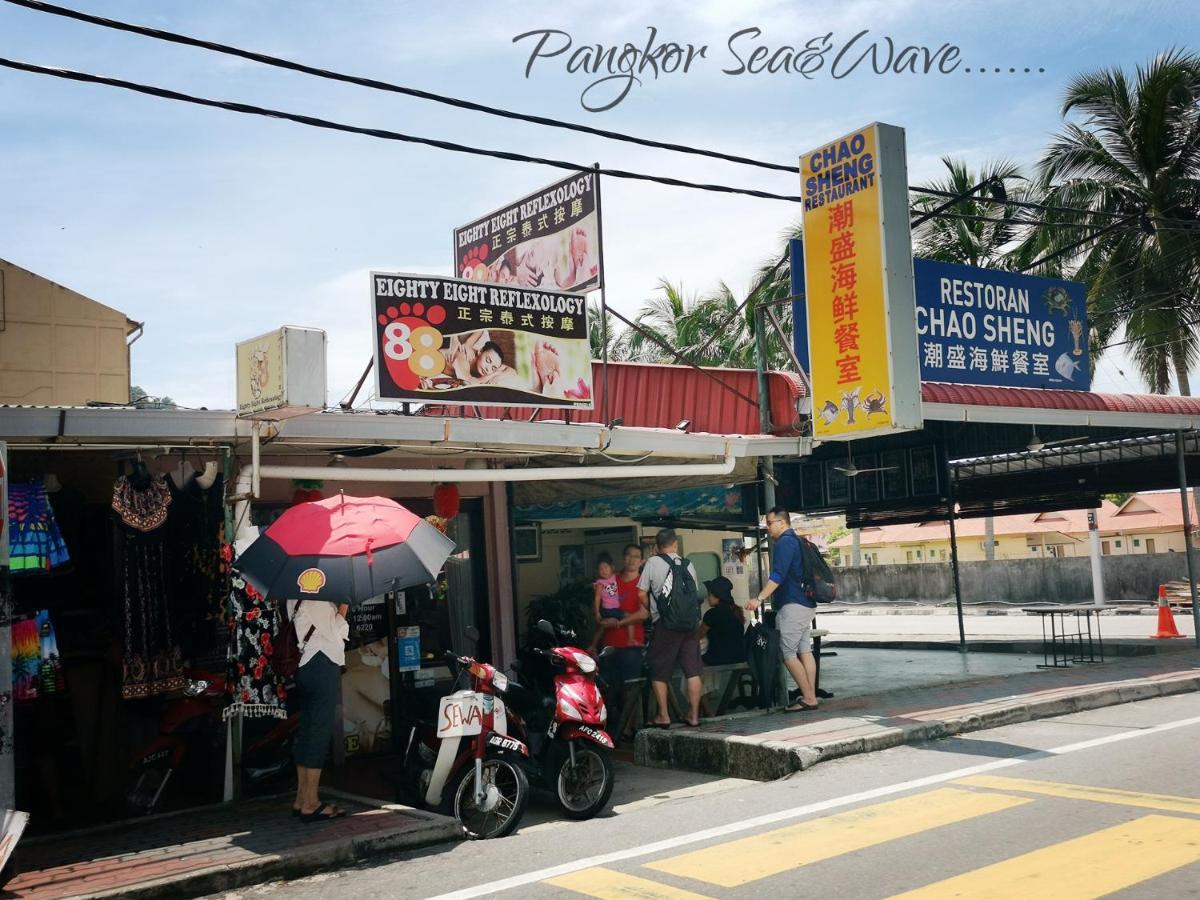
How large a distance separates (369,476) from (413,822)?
8.92 feet

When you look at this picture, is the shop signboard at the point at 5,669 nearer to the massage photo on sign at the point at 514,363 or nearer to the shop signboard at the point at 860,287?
Result: the massage photo on sign at the point at 514,363

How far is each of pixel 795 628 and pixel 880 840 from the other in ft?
14.3

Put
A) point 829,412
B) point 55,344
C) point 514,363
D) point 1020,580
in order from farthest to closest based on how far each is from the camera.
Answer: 1. point 1020,580
2. point 55,344
3. point 829,412
4. point 514,363

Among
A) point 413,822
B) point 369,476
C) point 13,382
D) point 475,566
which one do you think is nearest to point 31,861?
point 413,822

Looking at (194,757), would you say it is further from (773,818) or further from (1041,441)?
(1041,441)

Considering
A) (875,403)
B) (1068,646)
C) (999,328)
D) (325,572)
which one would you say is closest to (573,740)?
(325,572)

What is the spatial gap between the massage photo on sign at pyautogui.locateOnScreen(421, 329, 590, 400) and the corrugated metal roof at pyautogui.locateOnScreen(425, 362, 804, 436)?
2.94 meters

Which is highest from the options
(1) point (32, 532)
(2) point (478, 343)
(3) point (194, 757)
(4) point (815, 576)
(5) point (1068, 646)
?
(2) point (478, 343)

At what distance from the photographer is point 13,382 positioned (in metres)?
18.9

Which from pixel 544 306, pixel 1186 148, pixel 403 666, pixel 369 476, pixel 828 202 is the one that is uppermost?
pixel 1186 148

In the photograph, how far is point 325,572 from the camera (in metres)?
7.05

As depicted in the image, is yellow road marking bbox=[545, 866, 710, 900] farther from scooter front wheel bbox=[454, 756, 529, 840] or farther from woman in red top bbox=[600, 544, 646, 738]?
woman in red top bbox=[600, 544, 646, 738]

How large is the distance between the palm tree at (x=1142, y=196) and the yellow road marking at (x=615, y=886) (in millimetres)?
26356

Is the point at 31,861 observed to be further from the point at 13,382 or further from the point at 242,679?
the point at 13,382
